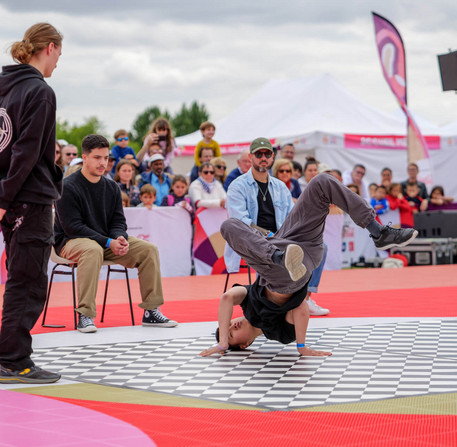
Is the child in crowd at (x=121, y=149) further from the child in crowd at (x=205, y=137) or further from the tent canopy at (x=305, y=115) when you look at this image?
the tent canopy at (x=305, y=115)

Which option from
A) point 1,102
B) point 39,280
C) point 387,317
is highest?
point 1,102

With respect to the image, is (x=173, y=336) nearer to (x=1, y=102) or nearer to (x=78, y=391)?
(x=78, y=391)

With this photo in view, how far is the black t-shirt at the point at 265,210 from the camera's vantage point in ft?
26.0

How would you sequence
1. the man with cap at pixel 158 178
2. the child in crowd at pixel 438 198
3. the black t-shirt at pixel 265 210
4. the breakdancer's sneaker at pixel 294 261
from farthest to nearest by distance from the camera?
1. the child in crowd at pixel 438 198
2. the man with cap at pixel 158 178
3. the black t-shirt at pixel 265 210
4. the breakdancer's sneaker at pixel 294 261

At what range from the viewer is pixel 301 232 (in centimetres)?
603

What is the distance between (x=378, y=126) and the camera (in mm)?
A: 21469

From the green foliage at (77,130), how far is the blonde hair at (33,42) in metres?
95.8

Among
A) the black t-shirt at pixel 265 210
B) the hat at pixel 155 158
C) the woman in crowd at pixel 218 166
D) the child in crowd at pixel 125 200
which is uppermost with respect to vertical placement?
the hat at pixel 155 158

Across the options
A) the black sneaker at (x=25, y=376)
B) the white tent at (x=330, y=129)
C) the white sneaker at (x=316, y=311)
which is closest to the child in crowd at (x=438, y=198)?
the white tent at (x=330, y=129)

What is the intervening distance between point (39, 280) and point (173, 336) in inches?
83.8

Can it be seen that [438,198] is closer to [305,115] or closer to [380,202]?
[380,202]

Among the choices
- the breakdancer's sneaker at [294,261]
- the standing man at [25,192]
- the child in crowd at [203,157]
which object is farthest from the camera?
the child in crowd at [203,157]

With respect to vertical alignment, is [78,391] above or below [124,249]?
below

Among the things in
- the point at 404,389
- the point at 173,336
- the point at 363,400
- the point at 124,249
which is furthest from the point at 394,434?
the point at 124,249
